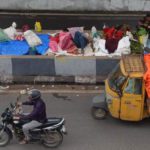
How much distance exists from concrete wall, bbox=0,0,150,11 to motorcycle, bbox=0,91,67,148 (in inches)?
353

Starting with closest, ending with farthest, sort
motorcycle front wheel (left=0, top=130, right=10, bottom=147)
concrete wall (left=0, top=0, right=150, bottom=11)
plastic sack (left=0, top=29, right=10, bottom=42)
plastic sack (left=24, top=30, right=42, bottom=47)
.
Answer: motorcycle front wheel (left=0, top=130, right=10, bottom=147), plastic sack (left=24, top=30, right=42, bottom=47), plastic sack (left=0, top=29, right=10, bottom=42), concrete wall (left=0, top=0, right=150, bottom=11)

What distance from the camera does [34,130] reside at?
11.9 m

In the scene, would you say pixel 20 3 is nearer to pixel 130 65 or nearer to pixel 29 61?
pixel 29 61

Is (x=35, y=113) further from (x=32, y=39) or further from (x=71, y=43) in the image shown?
(x=32, y=39)

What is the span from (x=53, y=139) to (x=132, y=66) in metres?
2.69

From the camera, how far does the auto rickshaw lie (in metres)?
12.6

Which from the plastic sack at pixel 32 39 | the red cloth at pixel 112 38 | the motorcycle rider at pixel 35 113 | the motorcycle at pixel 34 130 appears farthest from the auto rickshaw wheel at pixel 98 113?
the plastic sack at pixel 32 39

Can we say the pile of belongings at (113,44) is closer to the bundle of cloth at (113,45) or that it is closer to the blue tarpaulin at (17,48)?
the bundle of cloth at (113,45)

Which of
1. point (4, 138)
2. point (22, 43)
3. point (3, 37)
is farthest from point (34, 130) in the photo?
point (3, 37)

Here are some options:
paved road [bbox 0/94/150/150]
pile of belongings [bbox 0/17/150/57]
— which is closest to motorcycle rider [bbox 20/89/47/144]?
paved road [bbox 0/94/150/150]

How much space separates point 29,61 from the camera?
15164mm

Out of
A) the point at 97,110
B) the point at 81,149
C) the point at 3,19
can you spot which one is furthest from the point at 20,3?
the point at 81,149

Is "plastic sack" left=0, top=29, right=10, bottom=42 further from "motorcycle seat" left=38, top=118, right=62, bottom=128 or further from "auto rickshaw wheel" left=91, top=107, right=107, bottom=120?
"motorcycle seat" left=38, top=118, right=62, bottom=128

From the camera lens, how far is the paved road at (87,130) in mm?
12141
